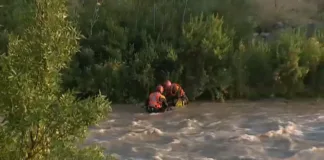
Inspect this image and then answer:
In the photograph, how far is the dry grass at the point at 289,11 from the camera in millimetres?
23422

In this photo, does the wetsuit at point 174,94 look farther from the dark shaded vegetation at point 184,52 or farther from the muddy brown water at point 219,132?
the dark shaded vegetation at point 184,52

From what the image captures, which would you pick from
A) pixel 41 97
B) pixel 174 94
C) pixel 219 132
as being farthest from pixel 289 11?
pixel 41 97

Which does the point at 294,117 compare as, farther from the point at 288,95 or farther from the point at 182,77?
the point at 182,77

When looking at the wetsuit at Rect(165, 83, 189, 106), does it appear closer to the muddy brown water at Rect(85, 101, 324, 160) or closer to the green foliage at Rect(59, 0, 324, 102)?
the muddy brown water at Rect(85, 101, 324, 160)

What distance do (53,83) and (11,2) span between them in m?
13.1

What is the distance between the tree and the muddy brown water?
598 centimetres

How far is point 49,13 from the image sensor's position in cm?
488

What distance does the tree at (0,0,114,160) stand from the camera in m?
4.85

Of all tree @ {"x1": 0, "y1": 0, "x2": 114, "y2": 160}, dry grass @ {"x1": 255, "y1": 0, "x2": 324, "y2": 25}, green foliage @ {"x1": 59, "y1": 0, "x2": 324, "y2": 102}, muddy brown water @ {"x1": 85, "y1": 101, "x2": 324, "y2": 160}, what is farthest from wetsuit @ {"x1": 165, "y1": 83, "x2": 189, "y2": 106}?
tree @ {"x1": 0, "y1": 0, "x2": 114, "y2": 160}

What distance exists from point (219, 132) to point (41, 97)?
852 centimetres

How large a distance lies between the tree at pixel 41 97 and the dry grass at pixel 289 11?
18.4 metres

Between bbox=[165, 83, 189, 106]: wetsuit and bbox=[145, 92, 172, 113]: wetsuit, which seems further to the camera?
bbox=[165, 83, 189, 106]: wetsuit

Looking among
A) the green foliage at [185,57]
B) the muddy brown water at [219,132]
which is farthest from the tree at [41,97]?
the green foliage at [185,57]

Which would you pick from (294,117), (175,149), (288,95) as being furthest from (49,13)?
(288,95)
